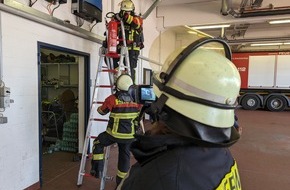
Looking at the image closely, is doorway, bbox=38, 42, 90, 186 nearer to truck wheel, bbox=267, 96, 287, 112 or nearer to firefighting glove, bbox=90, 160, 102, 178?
firefighting glove, bbox=90, 160, 102, 178

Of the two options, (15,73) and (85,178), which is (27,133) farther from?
(85,178)

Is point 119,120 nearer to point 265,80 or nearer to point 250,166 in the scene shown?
point 250,166

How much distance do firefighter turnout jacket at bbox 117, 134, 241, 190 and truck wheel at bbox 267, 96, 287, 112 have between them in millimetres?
13108

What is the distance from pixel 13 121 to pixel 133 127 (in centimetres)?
153

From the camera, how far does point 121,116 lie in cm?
289

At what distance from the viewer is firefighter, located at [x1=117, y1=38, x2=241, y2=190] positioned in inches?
27.7

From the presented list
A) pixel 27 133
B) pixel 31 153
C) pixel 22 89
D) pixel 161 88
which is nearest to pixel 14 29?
pixel 22 89

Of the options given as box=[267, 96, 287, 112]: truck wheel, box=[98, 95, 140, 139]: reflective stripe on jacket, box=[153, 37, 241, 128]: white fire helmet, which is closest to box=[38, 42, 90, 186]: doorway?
box=[98, 95, 140, 139]: reflective stripe on jacket

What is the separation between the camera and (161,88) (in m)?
0.88

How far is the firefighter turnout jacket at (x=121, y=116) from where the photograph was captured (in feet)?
9.44

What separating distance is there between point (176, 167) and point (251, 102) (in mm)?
13198

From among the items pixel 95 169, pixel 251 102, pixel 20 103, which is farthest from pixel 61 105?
pixel 251 102

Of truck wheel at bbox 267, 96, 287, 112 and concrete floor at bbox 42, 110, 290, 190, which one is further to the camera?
truck wheel at bbox 267, 96, 287, 112

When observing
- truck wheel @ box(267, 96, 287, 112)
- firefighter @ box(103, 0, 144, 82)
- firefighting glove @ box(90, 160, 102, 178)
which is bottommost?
firefighting glove @ box(90, 160, 102, 178)
